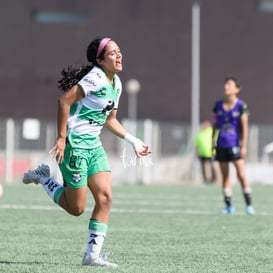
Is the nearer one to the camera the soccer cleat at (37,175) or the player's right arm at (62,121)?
the player's right arm at (62,121)

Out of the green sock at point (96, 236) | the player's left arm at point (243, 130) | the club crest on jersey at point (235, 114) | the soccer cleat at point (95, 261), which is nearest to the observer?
the soccer cleat at point (95, 261)

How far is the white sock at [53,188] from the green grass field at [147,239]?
0.56m

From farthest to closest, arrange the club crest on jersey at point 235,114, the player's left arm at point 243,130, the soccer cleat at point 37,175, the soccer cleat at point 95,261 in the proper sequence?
the club crest on jersey at point 235,114
the player's left arm at point 243,130
the soccer cleat at point 37,175
the soccer cleat at point 95,261

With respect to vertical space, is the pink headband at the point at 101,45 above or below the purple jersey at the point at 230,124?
above

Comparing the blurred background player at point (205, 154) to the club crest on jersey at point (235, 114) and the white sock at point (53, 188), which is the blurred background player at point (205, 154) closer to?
the club crest on jersey at point (235, 114)

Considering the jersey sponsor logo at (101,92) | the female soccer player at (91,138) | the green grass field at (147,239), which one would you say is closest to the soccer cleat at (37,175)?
the female soccer player at (91,138)

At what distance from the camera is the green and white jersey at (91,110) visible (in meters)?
8.50

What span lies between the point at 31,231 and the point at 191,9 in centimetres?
3028

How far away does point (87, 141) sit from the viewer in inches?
339

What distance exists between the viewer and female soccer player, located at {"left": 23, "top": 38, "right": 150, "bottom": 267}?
851cm

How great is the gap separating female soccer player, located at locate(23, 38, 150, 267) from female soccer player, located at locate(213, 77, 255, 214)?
739 cm

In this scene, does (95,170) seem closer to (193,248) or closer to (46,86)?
(193,248)

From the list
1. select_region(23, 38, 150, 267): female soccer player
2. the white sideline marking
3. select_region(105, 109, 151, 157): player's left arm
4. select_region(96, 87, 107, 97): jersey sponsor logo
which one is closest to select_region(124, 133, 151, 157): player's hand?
select_region(105, 109, 151, 157): player's left arm

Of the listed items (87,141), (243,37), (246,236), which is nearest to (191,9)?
(243,37)
